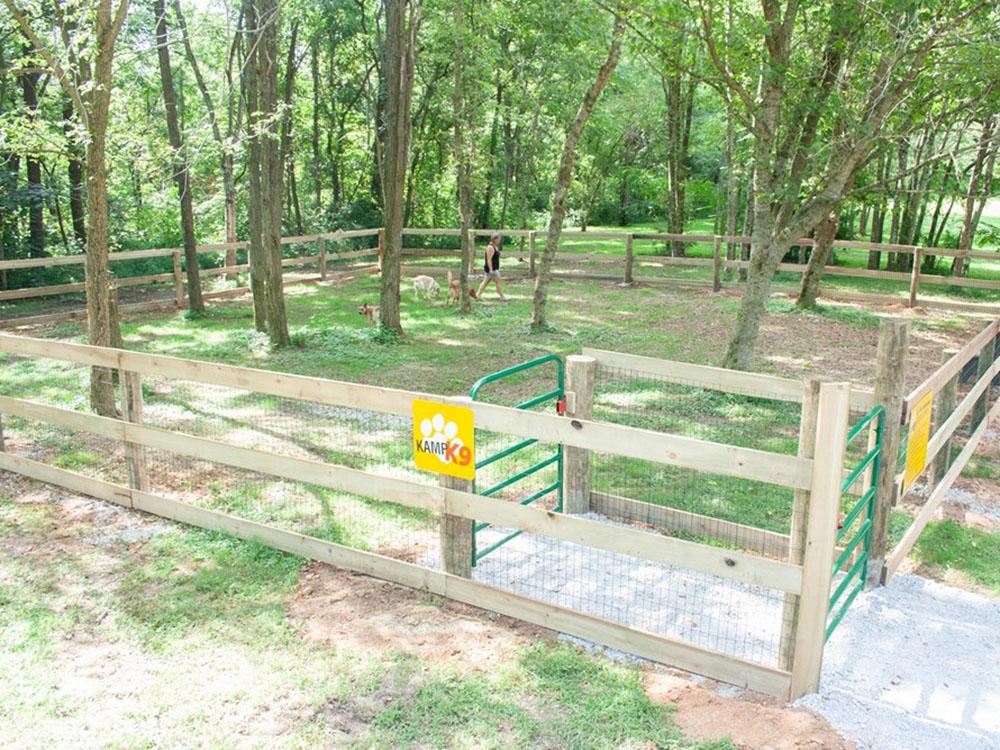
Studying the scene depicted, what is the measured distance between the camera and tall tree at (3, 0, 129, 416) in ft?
22.9

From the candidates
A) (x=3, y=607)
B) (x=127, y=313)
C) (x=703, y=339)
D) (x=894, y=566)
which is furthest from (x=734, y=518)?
(x=127, y=313)

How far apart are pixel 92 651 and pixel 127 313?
12438 mm

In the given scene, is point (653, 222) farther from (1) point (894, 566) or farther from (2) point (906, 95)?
(1) point (894, 566)

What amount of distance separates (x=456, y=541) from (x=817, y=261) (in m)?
12.7

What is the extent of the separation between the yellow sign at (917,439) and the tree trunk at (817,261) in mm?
11008

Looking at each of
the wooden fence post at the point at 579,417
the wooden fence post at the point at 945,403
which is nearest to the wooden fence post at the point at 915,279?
the wooden fence post at the point at 945,403

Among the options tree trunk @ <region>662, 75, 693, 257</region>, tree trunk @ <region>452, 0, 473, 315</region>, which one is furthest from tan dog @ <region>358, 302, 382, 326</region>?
tree trunk @ <region>662, 75, 693, 257</region>

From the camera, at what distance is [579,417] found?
5.49m

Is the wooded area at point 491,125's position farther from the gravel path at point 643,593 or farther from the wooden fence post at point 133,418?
the gravel path at point 643,593

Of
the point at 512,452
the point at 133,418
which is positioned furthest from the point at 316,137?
the point at 512,452

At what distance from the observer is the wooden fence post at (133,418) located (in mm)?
5789

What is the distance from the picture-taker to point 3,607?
454 centimetres

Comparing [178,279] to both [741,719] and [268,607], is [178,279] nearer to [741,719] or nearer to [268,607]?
[268,607]

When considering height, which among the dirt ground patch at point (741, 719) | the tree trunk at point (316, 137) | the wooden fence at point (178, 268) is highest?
A: the tree trunk at point (316, 137)
